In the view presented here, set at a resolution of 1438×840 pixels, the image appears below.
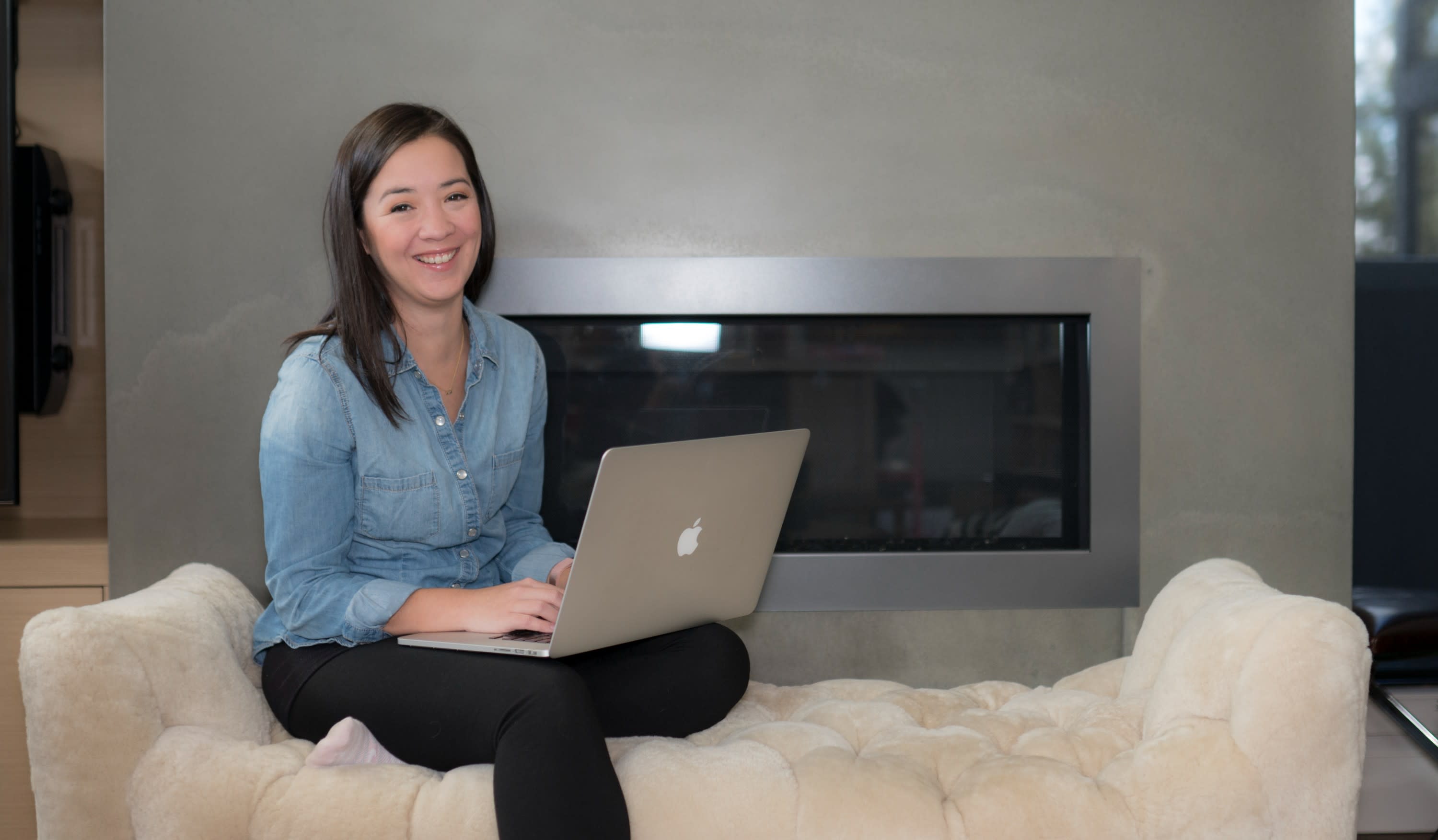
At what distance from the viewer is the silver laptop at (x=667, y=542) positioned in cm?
106

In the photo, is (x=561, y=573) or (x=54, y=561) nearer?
(x=561, y=573)

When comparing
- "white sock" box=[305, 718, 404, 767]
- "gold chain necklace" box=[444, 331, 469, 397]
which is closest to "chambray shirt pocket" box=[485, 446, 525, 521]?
"gold chain necklace" box=[444, 331, 469, 397]

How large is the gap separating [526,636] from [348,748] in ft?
0.78

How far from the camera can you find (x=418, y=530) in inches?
51.8

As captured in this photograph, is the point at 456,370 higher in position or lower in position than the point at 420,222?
lower

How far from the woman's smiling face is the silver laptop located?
40 centimetres

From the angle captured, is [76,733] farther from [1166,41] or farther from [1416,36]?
[1416,36]

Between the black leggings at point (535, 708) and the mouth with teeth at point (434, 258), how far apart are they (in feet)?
1.67

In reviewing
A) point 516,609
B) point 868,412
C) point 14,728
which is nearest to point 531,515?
point 516,609

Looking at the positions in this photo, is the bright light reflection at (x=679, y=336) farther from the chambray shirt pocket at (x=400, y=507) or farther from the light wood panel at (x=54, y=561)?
the light wood panel at (x=54, y=561)

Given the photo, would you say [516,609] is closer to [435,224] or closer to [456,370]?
[456,370]

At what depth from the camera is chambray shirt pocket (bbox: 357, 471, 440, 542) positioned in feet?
4.23

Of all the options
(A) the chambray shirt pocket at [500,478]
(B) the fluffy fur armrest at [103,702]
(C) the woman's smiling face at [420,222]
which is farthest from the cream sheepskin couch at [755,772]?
(C) the woman's smiling face at [420,222]

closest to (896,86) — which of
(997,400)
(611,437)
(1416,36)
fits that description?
(997,400)
